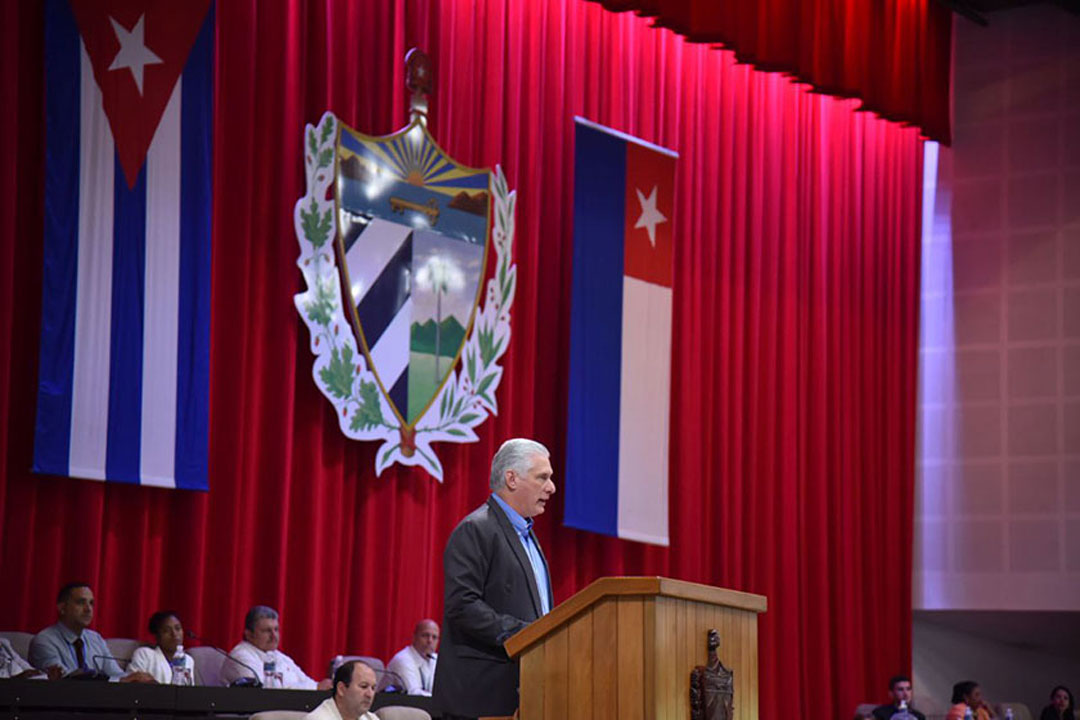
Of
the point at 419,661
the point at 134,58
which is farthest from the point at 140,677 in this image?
the point at 134,58

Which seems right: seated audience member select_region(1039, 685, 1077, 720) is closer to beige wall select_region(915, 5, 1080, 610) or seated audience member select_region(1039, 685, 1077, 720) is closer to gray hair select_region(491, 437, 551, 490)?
beige wall select_region(915, 5, 1080, 610)

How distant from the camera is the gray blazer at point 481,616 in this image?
4055 mm

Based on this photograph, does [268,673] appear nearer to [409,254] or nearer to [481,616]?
[409,254]

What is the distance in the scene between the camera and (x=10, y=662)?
6.66 metres

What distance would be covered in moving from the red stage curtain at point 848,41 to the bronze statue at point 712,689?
265 inches

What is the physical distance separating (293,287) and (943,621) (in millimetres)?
6852

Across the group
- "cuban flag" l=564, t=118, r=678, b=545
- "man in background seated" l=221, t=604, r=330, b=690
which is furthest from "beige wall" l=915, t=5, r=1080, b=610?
"man in background seated" l=221, t=604, r=330, b=690

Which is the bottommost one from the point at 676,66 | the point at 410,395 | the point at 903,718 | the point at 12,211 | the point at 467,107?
the point at 903,718

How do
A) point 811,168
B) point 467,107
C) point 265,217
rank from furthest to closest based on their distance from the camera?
point 811,168, point 467,107, point 265,217

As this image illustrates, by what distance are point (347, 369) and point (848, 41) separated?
16.6ft

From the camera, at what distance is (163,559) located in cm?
797

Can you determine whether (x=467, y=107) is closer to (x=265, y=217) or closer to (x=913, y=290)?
(x=265, y=217)

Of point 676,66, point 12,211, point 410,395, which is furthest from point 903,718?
point 12,211

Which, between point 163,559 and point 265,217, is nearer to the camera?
point 163,559
